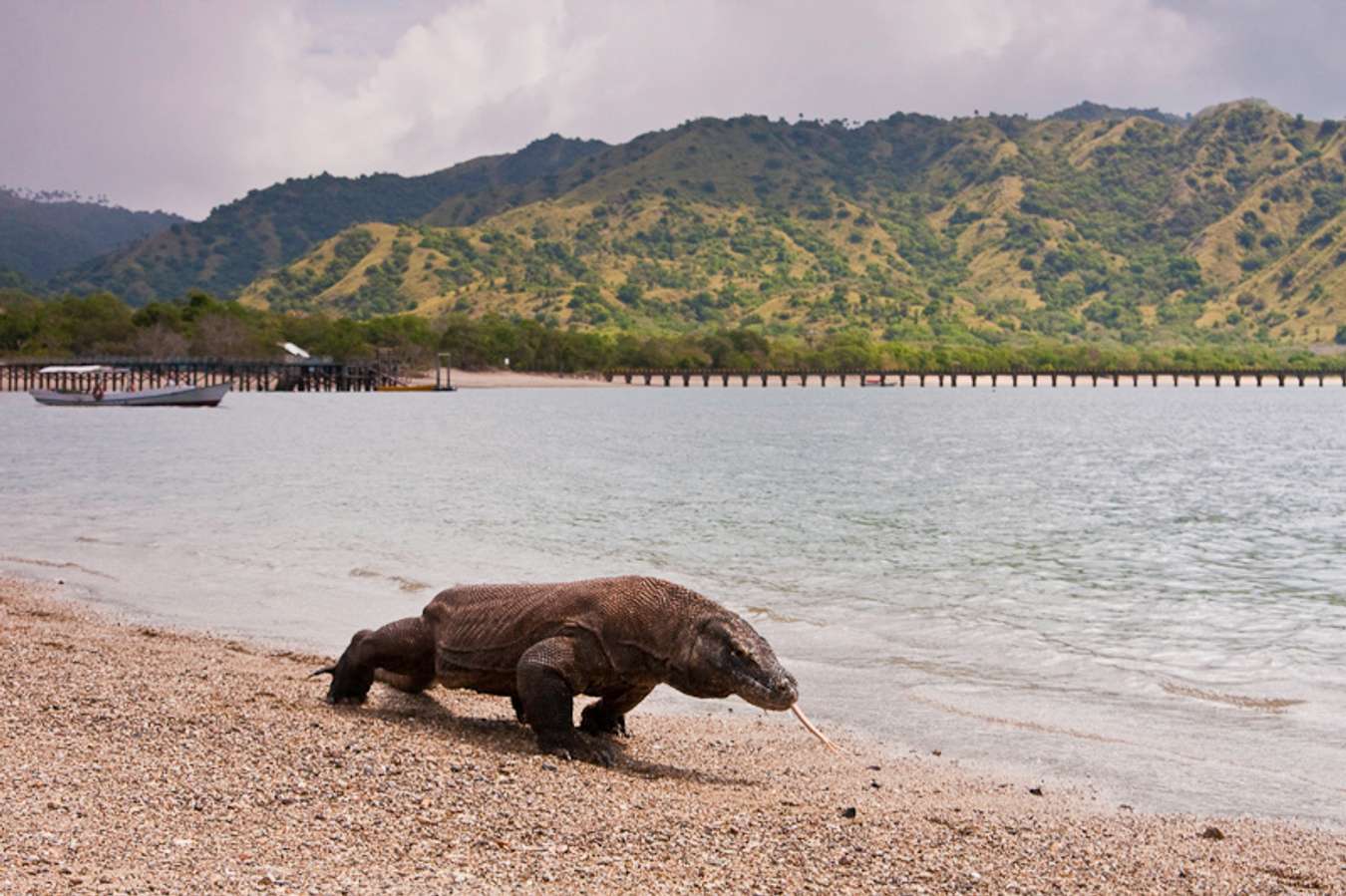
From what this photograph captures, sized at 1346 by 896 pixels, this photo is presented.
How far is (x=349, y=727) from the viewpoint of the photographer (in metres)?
9.28

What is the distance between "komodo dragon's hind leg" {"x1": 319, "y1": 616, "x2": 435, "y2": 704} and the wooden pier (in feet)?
413

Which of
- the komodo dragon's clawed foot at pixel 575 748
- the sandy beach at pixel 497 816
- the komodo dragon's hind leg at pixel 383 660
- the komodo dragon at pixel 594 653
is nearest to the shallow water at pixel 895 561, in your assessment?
the sandy beach at pixel 497 816

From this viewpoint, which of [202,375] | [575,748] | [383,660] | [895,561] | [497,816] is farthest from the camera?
[202,375]

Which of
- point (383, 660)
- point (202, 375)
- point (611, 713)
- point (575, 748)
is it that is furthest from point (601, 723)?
point (202, 375)

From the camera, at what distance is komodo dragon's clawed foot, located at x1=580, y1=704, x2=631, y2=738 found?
32.6 feet

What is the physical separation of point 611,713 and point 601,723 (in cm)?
13

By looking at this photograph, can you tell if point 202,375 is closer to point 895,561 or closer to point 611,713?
point 895,561

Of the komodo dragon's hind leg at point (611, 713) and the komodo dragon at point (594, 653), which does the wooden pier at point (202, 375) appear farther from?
the komodo dragon's hind leg at point (611, 713)

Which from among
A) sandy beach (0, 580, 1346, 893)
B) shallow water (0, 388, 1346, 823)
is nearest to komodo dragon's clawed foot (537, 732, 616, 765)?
sandy beach (0, 580, 1346, 893)

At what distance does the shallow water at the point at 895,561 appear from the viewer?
39.5ft

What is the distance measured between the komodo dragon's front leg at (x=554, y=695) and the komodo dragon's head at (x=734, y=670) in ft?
2.54

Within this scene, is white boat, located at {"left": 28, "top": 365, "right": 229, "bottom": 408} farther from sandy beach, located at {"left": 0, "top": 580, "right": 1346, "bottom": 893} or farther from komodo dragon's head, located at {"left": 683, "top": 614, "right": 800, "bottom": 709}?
komodo dragon's head, located at {"left": 683, "top": 614, "right": 800, "bottom": 709}

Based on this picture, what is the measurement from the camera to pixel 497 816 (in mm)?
7480

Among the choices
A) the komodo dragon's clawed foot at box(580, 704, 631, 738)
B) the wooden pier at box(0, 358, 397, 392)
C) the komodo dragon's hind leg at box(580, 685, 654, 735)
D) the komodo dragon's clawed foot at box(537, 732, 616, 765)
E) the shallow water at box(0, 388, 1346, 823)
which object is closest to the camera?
the komodo dragon's clawed foot at box(537, 732, 616, 765)
